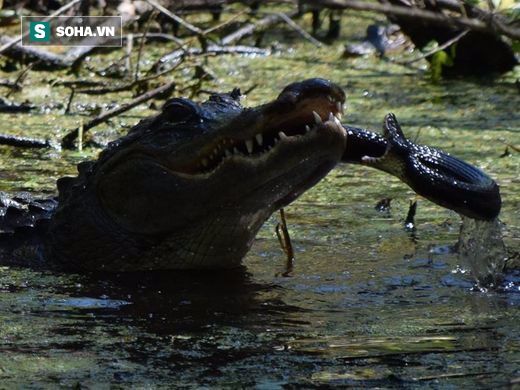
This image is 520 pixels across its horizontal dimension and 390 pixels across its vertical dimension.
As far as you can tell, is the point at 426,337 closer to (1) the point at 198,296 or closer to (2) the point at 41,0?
(1) the point at 198,296

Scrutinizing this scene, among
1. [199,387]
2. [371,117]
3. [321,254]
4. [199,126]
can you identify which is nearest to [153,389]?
[199,387]

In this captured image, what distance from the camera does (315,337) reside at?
3.83 metres

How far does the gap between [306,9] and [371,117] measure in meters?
2.42

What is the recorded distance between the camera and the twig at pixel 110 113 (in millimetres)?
7035

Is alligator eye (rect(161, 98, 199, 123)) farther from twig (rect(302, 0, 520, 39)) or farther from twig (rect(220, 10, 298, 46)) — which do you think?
twig (rect(220, 10, 298, 46))

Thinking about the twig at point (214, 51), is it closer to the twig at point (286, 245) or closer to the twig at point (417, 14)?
the twig at point (286, 245)

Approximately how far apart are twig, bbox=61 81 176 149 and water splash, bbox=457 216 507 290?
2.66 metres

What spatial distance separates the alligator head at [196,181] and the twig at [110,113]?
69.9 inches

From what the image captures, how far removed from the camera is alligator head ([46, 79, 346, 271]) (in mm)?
4363

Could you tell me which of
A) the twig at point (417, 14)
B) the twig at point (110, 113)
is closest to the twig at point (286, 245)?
the twig at point (417, 14)

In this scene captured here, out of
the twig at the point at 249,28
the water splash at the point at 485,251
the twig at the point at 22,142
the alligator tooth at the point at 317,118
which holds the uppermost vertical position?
the alligator tooth at the point at 317,118

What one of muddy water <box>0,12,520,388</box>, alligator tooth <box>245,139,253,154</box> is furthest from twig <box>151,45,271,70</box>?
alligator tooth <box>245,139,253,154</box>

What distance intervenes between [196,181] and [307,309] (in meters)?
0.74

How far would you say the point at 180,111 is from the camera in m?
4.90
